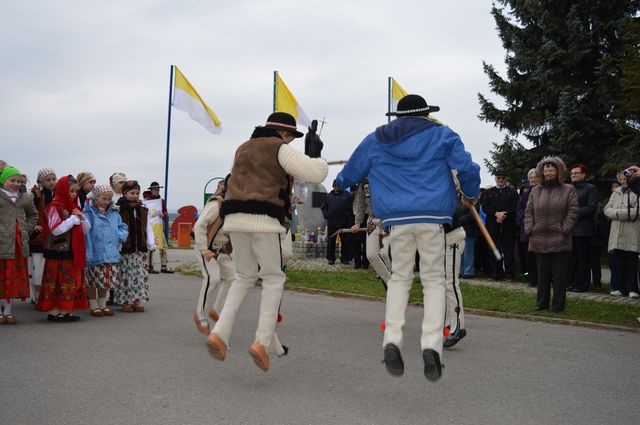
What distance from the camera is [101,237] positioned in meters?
9.79

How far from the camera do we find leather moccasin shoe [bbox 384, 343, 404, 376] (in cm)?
494

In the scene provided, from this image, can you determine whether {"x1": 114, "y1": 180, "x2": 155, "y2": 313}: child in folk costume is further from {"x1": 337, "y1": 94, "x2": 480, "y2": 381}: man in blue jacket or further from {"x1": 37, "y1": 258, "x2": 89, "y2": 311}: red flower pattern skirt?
{"x1": 337, "y1": 94, "x2": 480, "y2": 381}: man in blue jacket

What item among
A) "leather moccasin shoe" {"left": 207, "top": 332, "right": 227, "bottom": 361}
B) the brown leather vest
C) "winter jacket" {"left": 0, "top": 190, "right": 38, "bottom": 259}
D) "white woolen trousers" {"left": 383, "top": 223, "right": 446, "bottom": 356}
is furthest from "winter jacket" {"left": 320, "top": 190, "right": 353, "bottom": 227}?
"leather moccasin shoe" {"left": 207, "top": 332, "right": 227, "bottom": 361}

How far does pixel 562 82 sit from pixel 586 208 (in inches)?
495

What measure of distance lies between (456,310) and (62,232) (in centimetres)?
523

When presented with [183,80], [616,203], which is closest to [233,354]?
[616,203]

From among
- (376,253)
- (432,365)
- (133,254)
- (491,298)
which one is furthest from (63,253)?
(491,298)

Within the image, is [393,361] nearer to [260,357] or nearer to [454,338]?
[260,357]

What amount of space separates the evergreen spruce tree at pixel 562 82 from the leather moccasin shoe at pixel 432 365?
59.9ft

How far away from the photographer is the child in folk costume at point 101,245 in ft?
32.1

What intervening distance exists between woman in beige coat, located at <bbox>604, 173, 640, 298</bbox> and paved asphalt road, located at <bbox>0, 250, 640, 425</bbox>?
3.30 metres

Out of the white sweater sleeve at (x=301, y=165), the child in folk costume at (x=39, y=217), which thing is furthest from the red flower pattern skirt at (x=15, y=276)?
the white sweater sleeve at (x=301, y=165)

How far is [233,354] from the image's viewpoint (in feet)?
22.8

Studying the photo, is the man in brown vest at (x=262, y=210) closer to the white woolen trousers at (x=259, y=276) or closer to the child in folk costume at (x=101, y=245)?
the white woolen trousers at (x=259, y=276)
